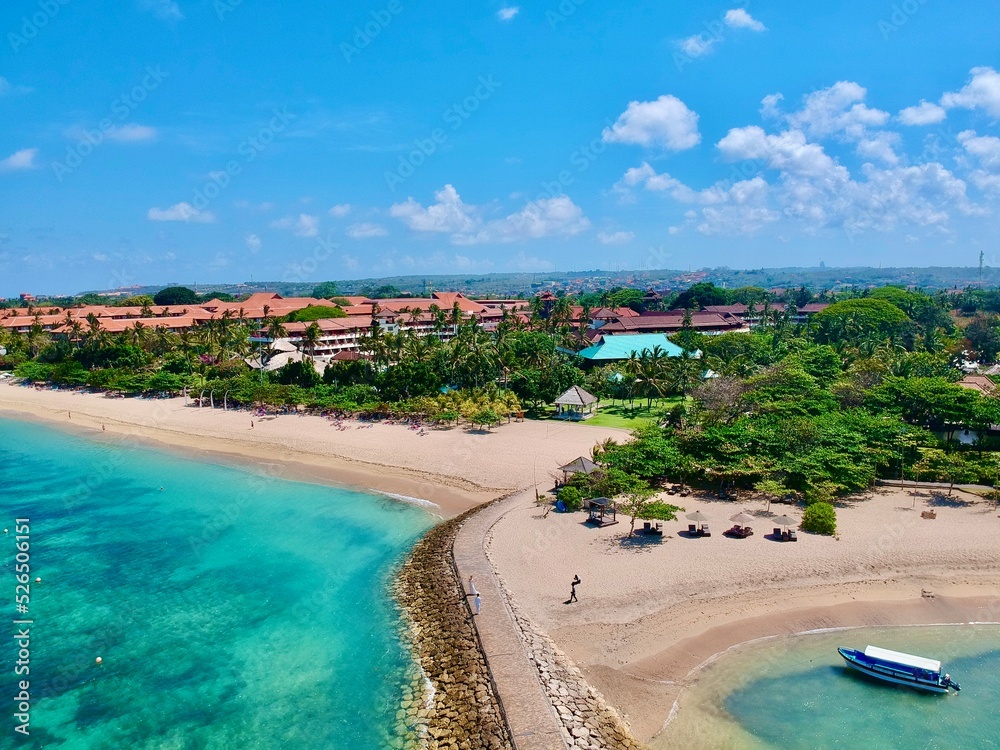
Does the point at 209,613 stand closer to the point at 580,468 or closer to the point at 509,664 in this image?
the point at 509,664

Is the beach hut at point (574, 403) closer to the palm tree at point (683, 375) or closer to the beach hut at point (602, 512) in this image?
the palm tree at point (683, 375)

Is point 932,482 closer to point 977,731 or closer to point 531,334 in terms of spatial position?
point 977,731

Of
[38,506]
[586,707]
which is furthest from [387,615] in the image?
[38,506]

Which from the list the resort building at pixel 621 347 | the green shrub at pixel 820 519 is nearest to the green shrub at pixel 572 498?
the green shrub at pixel 820 519

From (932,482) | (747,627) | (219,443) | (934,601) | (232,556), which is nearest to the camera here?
(747,627)

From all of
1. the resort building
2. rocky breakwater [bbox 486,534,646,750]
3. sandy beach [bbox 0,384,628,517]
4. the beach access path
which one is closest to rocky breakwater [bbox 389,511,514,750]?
the beach access path

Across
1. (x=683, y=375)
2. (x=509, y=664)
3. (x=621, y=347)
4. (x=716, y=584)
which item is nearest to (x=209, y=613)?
(x=509, y=664)

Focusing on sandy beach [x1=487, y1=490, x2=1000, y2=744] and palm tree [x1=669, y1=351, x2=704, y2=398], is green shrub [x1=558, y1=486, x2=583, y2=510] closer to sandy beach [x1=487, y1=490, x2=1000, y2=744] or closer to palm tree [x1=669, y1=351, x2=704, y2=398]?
sandy beach [x1=487, y1=490, x2=1000, y2=744]
